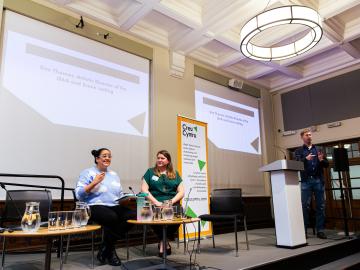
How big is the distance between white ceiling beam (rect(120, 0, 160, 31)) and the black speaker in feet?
9.76

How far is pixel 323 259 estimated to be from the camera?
10.1ft

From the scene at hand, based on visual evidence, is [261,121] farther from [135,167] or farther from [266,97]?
[135,167]

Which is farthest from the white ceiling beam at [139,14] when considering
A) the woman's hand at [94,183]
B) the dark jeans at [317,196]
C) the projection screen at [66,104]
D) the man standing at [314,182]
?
the dark jeans at [317,196]

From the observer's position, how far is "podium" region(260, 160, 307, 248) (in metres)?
3.06

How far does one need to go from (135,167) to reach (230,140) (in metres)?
2.02

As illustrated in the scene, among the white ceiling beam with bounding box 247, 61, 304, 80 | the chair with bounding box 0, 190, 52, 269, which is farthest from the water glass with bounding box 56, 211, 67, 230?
the white ceiling beam with bounding box 247, 61, 304, 80

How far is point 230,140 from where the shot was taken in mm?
5387

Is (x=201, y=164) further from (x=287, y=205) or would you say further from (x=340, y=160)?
(x=340, y=160)

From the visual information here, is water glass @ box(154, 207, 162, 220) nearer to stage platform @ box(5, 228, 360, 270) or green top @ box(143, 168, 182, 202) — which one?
stage platform @ box(5, 228, 360, 270)

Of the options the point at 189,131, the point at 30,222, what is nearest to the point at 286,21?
the point at 189,131

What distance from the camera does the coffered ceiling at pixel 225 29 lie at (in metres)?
3.87

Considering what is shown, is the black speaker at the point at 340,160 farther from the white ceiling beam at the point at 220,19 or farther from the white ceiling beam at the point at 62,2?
the white ceiling beam at the point at 62,2

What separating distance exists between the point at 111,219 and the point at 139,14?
106 inches

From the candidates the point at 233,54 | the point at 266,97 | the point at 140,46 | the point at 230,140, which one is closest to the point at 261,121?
the point at 266,97
